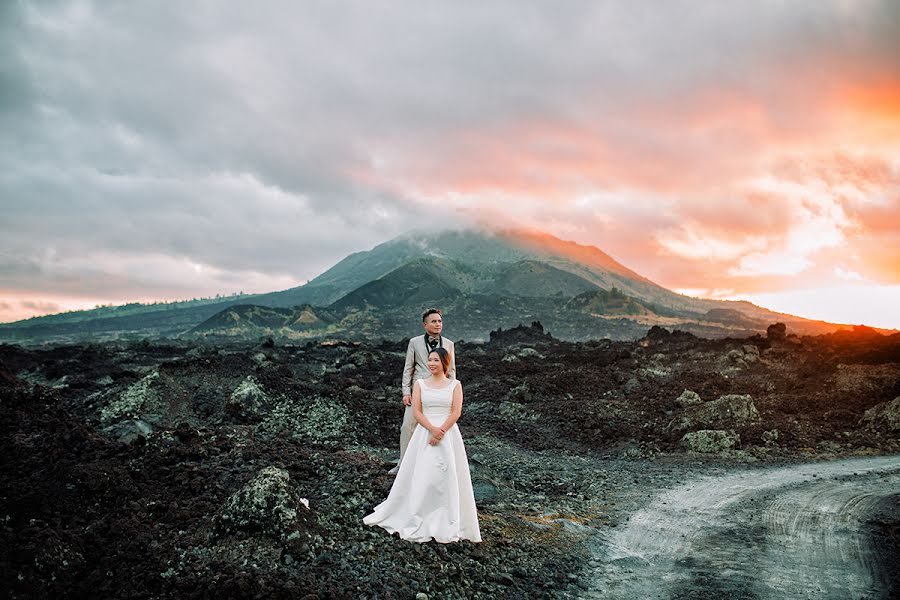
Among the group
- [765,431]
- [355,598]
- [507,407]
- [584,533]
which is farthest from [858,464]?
[355,598]

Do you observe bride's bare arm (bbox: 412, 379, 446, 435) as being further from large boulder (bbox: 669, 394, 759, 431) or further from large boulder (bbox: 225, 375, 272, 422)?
large boulder (bbox: 669, 394, 759, 431)

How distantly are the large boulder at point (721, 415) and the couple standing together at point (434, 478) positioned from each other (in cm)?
1240

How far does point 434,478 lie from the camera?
20.9 feet

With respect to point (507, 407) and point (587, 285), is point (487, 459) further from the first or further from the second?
point (587, 285)

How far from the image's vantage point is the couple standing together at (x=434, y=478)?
6355 mm

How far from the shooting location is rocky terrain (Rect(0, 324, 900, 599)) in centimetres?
534

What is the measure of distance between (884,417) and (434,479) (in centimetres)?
1637

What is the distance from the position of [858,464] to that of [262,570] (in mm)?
14506

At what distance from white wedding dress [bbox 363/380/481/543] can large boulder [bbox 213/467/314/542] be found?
0.95 m

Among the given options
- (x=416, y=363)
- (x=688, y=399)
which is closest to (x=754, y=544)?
(x=416, y=363)

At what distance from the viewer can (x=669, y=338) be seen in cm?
4503

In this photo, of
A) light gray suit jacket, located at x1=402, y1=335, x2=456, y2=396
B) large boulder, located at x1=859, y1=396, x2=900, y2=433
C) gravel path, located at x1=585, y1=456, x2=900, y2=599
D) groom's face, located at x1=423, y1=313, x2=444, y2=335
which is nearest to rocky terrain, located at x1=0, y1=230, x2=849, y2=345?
large boulder, located at x1=859, y1=396, x2=900, y2=433

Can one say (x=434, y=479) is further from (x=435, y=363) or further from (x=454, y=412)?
(x=435, y=363)

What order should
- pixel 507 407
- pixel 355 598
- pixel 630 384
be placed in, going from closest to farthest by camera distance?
pixel 355 598 → pixel 507 407 → pixel 630 384
